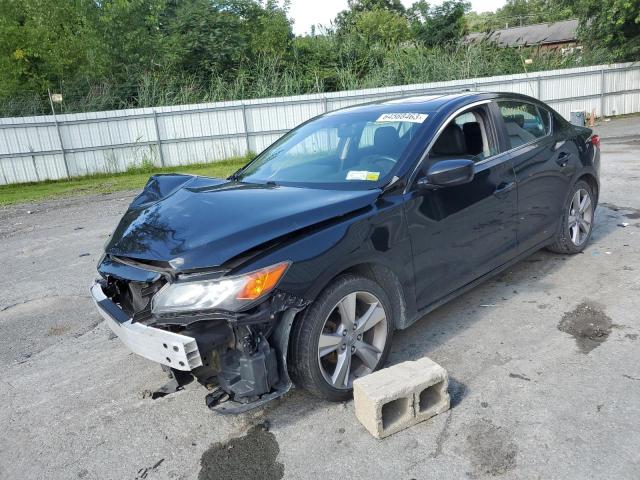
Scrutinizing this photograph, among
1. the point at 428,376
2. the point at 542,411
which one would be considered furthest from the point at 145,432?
the point at 542,411

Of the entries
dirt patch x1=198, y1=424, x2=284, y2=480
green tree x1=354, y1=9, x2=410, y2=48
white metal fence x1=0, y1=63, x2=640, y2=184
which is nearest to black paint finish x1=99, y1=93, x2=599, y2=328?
dirt patch x1=198, y1=424, x2=284, y2=480

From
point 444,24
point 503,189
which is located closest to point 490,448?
point 503,189

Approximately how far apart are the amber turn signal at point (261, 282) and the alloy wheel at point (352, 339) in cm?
44

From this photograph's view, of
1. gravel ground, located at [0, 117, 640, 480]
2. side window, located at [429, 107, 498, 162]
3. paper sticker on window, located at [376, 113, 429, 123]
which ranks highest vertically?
paper sticker on window, located at [376, 113, 429, 123]

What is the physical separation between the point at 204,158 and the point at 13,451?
14894 millimetres

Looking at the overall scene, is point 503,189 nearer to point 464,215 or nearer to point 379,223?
point 464,215

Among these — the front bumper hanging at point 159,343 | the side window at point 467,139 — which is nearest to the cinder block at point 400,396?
the front bumper hanging at point 159,343

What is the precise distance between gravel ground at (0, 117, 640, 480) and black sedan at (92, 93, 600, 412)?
0.31 m

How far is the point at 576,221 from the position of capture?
17.1 feet

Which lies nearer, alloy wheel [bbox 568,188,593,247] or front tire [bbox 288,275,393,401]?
front tire [bbox 288,275,393,401]

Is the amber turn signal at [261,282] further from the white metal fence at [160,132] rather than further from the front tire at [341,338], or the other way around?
the white metal fence at [160,132]

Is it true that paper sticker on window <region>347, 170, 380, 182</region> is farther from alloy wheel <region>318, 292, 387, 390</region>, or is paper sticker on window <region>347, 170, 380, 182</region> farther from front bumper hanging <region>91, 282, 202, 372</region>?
front bumper hanging <region>91, 282, 202, 372</region>

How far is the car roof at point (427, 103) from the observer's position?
154 inches

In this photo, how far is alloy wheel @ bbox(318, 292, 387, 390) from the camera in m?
2.99
